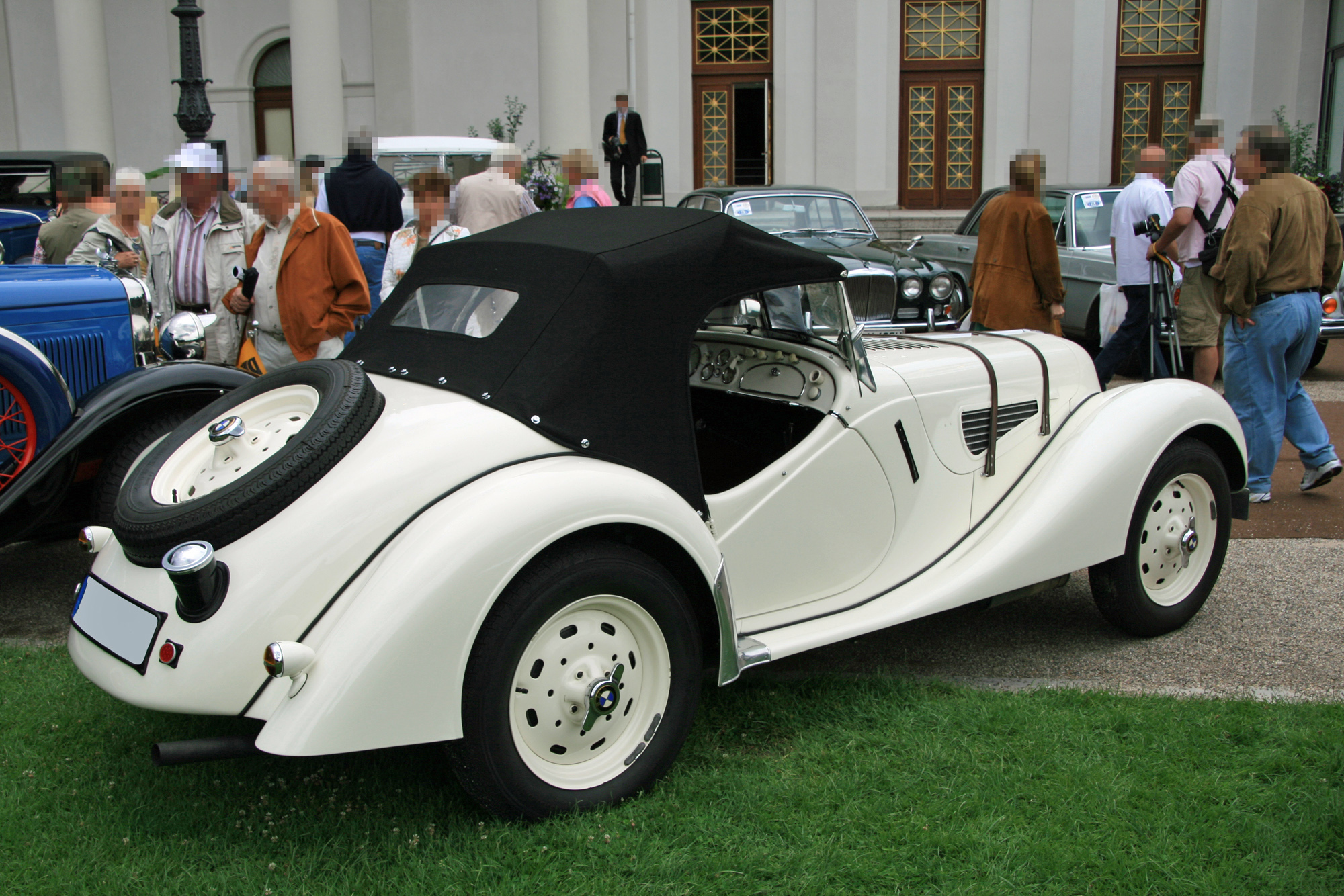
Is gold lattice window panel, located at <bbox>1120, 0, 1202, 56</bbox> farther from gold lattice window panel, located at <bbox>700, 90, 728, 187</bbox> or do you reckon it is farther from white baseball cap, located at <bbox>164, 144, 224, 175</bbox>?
white baseball cap, located at <bbox>164, 144, 224, 175</bbox>

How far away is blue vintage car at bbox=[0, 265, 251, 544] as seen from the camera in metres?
4.41

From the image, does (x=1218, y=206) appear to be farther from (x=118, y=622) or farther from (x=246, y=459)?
(x=118, y=622)

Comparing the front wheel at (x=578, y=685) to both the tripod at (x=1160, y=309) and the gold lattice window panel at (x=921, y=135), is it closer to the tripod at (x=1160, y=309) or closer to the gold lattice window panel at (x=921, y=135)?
the tripod at (x=1160, y=309)

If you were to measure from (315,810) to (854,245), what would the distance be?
8427 millimetres

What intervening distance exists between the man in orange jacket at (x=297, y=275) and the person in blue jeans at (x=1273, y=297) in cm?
456

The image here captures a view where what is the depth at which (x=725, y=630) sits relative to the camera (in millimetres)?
3076

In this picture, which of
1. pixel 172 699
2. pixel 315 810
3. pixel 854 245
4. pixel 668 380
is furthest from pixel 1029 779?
pixel 854 245

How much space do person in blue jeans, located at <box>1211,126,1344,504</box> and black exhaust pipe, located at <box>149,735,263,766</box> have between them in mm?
4891

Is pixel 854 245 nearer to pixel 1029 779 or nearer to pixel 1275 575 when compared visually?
pixel 1275 575

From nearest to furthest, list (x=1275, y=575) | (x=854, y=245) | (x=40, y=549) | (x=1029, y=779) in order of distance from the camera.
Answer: (x=1029, y=779), (x=1275, y=575), (x=40, y=549), (x=854, y=245)

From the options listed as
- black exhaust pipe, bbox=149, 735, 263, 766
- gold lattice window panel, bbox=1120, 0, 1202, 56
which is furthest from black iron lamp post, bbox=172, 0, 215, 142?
gold lattice window panel, bbox=1120, 0, 1202, 56

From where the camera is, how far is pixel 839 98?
20641 mm

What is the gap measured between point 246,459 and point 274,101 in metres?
22.4

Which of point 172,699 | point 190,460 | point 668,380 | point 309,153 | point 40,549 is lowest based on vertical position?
point 40,549
